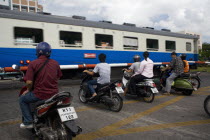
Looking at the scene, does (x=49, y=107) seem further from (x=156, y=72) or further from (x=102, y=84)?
(x=156, y=72)

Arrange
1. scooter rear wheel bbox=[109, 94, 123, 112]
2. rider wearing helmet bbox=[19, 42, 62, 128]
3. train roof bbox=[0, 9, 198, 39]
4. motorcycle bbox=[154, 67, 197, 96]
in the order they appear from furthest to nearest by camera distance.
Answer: train roof bbox=[0, 9, 198, 39]
motorcycle bbox=[154, 67, 197, 96]
scooter rear wheel bbox=[109, 94, 123, 112]
rider wearing helmet bbox=[19, 42, 62, 128]

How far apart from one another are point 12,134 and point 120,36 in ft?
29.4

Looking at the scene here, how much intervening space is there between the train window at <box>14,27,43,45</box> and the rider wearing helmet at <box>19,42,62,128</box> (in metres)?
5.94

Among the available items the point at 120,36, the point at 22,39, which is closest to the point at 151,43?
the point at 120,36

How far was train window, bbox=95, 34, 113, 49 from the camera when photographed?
10781mm

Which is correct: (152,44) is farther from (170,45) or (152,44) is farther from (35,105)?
(35,105)

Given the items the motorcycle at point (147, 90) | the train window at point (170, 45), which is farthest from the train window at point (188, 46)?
the motorcycle at point (147, 90)

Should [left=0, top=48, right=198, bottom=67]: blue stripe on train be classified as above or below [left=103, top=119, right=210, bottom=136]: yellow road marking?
above

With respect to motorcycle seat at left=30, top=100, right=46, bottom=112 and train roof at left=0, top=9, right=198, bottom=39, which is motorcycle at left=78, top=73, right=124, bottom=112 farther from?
train roof at left=0, top=9, right=198, bottom=39

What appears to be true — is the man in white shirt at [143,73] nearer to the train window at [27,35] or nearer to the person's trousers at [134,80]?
the person's trousers at [134,80]

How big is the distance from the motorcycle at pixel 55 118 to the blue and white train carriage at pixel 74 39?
580 cm

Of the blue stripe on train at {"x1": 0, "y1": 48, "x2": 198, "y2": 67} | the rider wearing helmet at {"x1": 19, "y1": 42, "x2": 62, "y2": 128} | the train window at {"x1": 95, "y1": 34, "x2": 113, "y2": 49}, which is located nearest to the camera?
the rider wearing helmet at {"x1": 19, "y1": 42, "x2": 62, "y2": 128}

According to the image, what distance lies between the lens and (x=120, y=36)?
11.6 metres

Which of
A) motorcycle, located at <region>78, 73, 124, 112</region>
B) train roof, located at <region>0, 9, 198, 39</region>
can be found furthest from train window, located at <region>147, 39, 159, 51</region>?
motorcycle, located at <region>78, 73, 124, 112</region>
